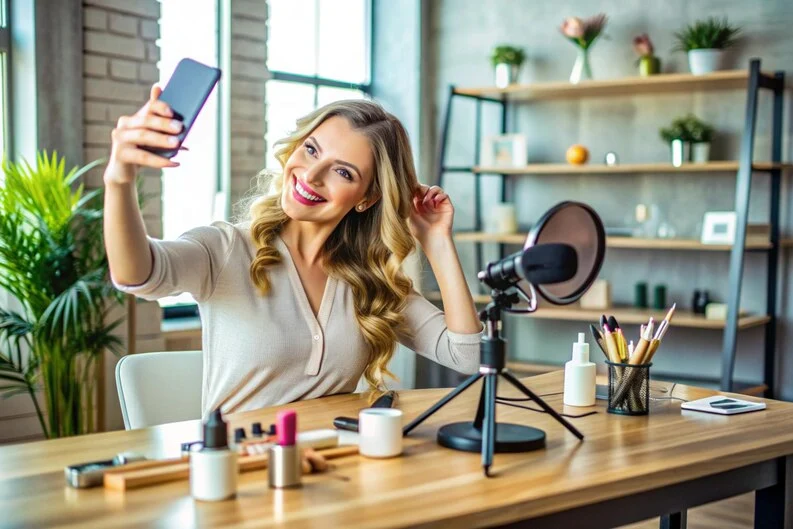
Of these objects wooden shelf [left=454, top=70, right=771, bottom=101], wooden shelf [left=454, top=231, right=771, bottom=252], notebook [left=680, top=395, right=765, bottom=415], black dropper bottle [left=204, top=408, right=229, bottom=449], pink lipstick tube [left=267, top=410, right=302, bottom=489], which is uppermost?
wooden shelf [left=454, top=70, right=771, bottom=101]

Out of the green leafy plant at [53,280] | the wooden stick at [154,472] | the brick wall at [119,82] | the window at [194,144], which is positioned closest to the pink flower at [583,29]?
the window at [194,144]

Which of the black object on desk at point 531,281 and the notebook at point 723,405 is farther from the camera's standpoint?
the notebook at point 723,405

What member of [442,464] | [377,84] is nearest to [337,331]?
[442,464]

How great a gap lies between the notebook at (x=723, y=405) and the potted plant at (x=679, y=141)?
2.93m

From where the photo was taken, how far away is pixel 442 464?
59.1 inches

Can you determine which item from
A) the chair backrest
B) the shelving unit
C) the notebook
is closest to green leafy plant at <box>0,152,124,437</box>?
the chair backrest

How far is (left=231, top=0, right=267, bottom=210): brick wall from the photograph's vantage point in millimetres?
4777

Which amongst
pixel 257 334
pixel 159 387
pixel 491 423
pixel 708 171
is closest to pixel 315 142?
pixel 257 334

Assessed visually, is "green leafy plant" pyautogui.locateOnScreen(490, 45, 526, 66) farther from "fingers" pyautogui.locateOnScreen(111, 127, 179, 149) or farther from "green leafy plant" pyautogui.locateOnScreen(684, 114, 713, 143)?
"fingers" pyautogui.locateOnScreen(111, 127, 179, 149)

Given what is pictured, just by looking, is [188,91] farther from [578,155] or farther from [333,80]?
[333,80]

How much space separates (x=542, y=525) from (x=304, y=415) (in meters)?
0.62

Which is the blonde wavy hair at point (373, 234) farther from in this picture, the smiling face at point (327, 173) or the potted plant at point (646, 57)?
A: the potted plant at point (646, 57)

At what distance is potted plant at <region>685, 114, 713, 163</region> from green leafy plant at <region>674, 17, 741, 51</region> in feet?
1.23

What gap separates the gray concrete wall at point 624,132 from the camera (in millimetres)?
4879
